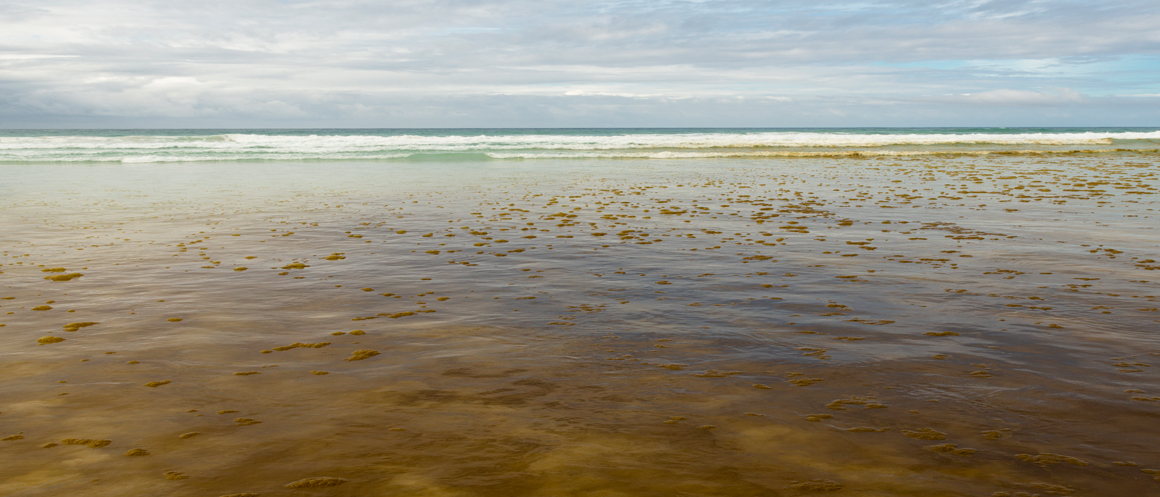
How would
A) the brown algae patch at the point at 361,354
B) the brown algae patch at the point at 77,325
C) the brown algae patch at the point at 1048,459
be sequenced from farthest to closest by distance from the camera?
the brown algae patch at the point at 77,325, the brown algae patch at the point at 361,354, the brown algae patch at the point at 1048,459

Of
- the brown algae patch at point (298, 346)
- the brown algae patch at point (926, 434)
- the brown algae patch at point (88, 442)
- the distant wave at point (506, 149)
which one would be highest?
the distant wave at point (506, 149)

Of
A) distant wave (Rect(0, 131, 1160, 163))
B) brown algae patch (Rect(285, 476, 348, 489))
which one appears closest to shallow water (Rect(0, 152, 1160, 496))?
brown algae patch (Rect(285, 476, 348, 489))

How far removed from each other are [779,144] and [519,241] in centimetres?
4014

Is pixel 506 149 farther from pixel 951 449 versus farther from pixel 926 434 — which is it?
pixel 951 449

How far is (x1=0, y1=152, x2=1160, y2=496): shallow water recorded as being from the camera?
320 centimetres

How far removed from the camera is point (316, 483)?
308 cm

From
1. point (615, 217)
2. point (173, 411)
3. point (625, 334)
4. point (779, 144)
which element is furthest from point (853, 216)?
point (779, 144)

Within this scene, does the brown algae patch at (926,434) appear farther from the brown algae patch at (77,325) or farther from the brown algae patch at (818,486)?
the brown algae patch at (77,325)

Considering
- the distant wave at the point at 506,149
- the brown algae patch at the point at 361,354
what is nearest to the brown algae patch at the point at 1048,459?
the brown algae patch at the point at 361,354

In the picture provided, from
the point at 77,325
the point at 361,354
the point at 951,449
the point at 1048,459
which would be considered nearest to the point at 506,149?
the point at 77,325

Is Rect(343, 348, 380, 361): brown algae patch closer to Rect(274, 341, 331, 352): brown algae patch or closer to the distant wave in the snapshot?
Rect(274, 341, 331, 352): brown algae patch

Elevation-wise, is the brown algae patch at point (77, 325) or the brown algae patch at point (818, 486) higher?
the brown algae patch at point (77, 325)

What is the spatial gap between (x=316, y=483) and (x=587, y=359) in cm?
202

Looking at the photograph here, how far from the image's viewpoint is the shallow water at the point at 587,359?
3199 millimetres
